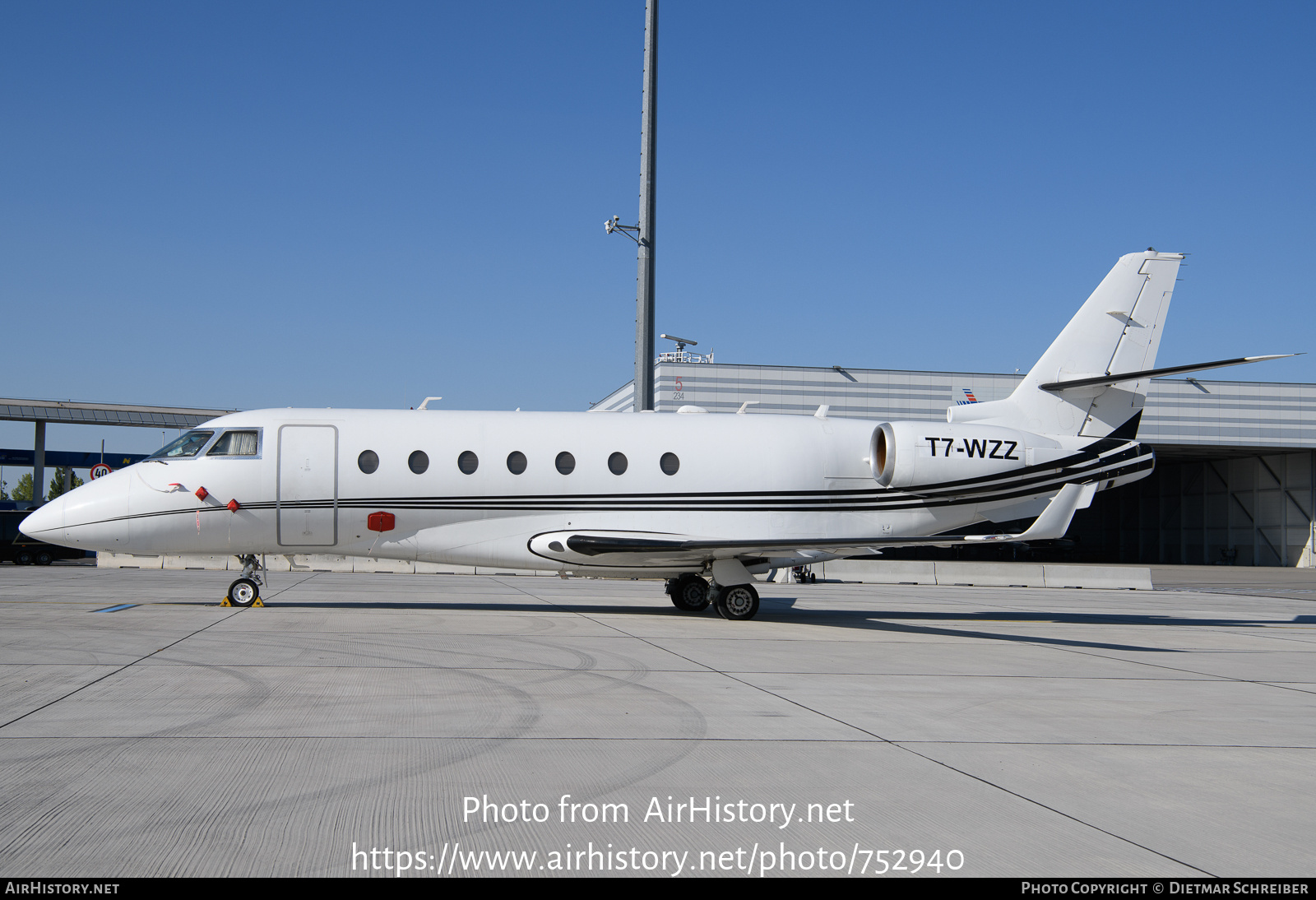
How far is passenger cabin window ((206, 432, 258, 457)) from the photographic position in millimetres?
14844

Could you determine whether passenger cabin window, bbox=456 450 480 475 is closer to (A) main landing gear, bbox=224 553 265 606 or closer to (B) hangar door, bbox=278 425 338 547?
(B) hangar door, bbox=278 425 338 547

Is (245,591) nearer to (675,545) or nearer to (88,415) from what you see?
(675,545)

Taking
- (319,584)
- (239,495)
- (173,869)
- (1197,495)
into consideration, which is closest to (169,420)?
(319,584)

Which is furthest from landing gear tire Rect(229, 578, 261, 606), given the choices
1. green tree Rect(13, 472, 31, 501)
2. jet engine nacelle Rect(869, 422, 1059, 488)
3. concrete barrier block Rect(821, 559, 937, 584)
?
green tree Rect(13, 472, 31, 501)

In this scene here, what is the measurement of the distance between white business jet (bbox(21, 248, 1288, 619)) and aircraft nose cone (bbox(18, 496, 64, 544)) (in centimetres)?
3

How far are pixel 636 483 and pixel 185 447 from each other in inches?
270

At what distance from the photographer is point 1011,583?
31.1 m

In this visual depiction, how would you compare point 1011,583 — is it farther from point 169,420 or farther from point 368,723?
point 169,420

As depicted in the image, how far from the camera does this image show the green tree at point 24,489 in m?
140

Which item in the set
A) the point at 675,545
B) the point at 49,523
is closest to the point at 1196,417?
the point at 675,545

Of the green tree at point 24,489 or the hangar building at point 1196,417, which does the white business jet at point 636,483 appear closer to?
the hangar building at point 1196,417

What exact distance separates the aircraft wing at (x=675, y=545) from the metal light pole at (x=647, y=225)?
29.1 ft
